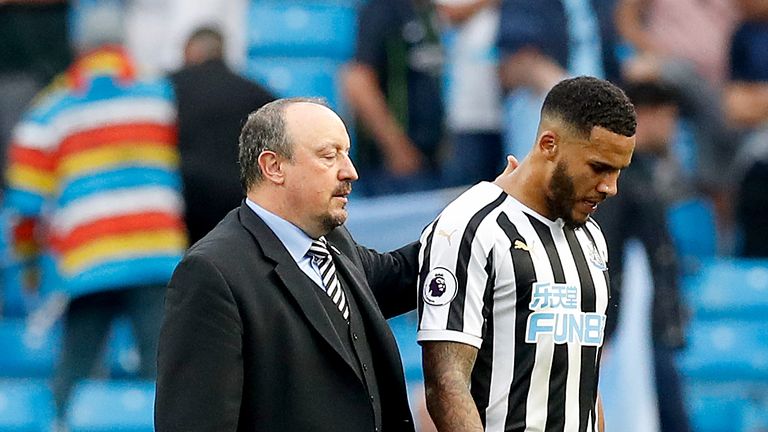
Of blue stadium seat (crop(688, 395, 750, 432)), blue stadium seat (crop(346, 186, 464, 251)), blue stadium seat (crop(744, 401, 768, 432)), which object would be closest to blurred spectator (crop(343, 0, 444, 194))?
blue stadium seat (crop(346, 186, 464, 251))

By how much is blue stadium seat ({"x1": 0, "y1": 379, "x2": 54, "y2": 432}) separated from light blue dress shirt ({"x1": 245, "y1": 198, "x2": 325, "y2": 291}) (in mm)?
4344

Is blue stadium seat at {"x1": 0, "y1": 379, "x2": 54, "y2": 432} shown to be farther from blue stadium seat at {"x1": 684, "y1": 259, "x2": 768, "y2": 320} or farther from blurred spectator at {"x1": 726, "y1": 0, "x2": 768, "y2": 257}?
blurred spectator at {"x1": 726, "y1": 0, "x2": 768, "y2": 257}

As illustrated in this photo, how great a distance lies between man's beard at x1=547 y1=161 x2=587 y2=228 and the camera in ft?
12.0

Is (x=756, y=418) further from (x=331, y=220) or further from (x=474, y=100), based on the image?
(x=331, y=220)

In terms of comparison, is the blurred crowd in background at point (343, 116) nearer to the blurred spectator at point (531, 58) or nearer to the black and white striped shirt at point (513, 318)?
the blurred spectator at point (531, 58)

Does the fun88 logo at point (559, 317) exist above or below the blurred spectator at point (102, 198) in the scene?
below

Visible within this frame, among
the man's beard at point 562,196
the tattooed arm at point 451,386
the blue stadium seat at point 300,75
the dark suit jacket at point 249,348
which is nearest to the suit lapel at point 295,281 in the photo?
the dark suit jacket at point 249,348

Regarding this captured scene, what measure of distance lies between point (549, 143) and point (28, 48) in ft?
16.5

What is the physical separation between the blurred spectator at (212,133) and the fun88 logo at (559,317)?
3.31 meters

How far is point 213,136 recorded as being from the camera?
6.94 metres

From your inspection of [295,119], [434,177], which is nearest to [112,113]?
[434,177]

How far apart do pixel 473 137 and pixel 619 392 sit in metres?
1.37

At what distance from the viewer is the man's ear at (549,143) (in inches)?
145

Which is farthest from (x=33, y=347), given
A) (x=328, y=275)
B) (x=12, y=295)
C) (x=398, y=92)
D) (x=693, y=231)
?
(x=328, y=275)
